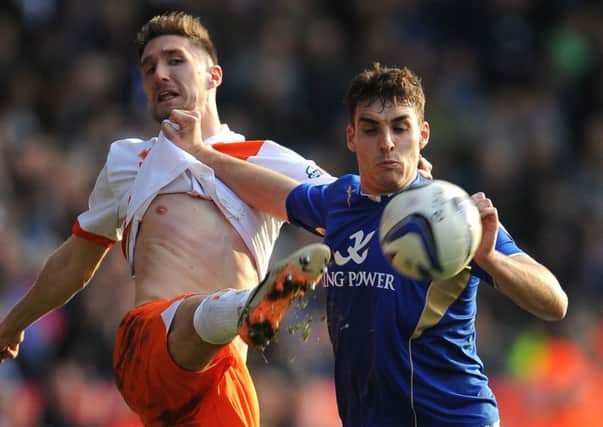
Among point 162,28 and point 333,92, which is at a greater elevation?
point 333,92

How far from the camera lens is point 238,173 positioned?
6617mm

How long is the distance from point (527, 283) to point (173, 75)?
7.38 feet

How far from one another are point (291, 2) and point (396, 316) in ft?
30.6

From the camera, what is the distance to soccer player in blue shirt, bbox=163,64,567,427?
18.4 feet

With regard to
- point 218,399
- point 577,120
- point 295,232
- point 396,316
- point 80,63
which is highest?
point 577,120

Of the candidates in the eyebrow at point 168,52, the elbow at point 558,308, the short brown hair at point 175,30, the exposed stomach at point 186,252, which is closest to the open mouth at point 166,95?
the eyebrow at point 168,52

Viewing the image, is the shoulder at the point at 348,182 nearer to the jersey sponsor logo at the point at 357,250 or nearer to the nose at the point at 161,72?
the jersey sponsor logo at the point at 357,250

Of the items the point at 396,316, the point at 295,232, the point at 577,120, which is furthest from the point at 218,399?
the point at 577,120

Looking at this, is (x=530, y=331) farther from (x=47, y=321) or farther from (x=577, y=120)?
(x=47, y=321)

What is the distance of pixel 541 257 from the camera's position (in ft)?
42.1

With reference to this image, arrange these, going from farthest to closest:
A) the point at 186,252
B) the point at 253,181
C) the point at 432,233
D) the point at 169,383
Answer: the point at 253,181
the point at 186,252
the point at 169,383
the point at 432,233

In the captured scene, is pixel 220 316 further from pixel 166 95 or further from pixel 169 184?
pixel 166 95

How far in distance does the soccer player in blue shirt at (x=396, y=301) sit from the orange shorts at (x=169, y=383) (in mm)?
571

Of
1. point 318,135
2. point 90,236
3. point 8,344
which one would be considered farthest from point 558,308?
point 318,135
